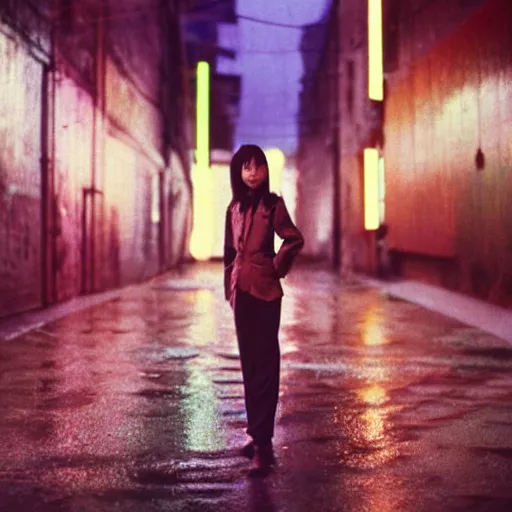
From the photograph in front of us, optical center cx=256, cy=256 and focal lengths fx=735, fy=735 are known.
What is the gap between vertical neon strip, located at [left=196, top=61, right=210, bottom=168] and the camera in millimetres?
30531

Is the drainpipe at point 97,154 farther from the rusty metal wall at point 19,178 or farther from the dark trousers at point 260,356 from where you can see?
the dark trousers at point 260,356

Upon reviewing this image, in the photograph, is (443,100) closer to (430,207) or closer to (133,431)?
(430,207)

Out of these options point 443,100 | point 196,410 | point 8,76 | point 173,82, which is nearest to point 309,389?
point 196,410

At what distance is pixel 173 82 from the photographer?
30672mm

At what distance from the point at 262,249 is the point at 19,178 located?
874cm

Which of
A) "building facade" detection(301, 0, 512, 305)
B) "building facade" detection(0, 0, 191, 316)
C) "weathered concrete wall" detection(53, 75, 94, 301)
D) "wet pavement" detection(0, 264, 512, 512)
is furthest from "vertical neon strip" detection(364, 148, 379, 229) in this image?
"wet pavement" detection(0, 264, 512, 512)

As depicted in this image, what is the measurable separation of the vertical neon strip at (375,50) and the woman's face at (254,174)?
15815 mm

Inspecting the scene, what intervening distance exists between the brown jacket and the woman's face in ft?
0.37

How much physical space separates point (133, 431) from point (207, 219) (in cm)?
2894

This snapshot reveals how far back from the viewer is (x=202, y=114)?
30.5 m

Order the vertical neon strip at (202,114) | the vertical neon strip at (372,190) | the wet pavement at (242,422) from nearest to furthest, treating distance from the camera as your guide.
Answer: the wet pavement at (242,422), the vertical neon strip at (372,190), the vertical neon strip at (202,114)

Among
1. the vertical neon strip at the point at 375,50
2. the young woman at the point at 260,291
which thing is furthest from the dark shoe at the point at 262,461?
the vertical neon strip at the point at 375,50

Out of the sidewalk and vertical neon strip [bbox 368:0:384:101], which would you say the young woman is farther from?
vertical neon strip [bbox 368:0:384:101]

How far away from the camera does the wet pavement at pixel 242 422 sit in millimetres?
3781
